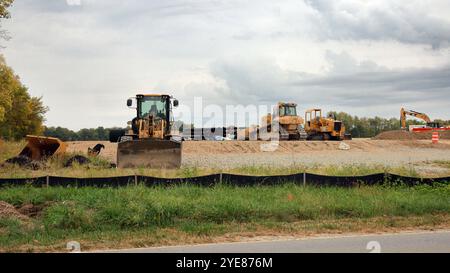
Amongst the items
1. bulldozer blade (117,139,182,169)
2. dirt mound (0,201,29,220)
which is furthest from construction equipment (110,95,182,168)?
dirt mound (0,201,29,220)

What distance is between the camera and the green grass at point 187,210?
11.2 m

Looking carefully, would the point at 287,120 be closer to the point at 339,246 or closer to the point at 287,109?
the point at 287,109

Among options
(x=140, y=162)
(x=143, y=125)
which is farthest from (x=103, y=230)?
Result: (x=143, y=125)

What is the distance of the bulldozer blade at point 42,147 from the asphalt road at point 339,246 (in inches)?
653

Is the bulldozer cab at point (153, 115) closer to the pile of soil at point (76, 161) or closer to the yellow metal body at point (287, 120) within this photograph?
the pile of soil at point (76, 161)

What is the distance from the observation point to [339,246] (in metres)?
9.79

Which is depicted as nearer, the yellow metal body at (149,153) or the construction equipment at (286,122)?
the yellow metal body at (149,153)

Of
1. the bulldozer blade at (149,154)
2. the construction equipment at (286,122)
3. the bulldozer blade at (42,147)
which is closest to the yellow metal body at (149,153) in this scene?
the bulldozer blade at (149,154)

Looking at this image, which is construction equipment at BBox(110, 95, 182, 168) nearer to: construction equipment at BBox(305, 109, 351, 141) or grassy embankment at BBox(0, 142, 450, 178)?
grassy embankment at BBox(0, 142, 450, 178)

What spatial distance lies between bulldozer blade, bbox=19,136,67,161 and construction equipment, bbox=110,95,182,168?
270 cm

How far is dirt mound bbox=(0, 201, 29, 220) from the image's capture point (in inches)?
490

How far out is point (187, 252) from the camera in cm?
934

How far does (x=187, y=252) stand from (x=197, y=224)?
2704 millimetres
